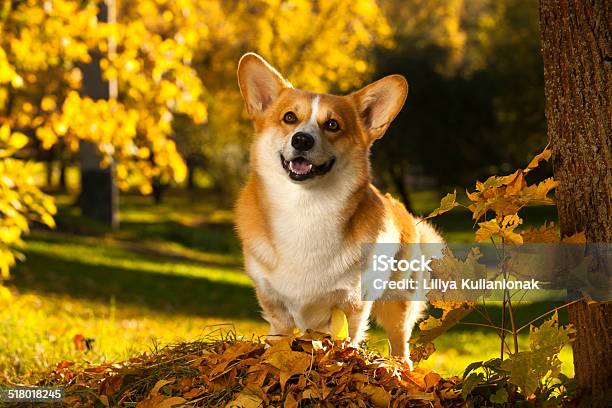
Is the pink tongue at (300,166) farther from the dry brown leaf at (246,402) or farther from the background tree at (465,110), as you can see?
the background tree at (465,110)

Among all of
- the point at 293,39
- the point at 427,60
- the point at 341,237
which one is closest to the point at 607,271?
the point at 341,237

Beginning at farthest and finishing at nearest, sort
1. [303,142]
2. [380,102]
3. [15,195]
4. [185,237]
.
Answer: [185,237] < [15,195] < [380,102] < [303,142]

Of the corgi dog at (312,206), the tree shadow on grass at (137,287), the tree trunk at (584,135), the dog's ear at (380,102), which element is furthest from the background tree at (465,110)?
the tree trunk at (584,135)

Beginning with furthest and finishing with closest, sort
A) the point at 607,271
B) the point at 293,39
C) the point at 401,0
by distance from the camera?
the point at 401,0 → the point at 293,39 → the point at 607,271

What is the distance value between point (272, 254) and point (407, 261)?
73 centimetres

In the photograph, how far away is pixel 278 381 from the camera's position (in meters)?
3.29

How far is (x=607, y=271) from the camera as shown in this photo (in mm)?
3344

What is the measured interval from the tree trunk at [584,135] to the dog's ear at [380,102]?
2.26ft

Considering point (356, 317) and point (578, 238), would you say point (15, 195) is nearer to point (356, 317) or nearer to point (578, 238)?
point (356, 317)

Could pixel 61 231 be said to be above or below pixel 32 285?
above

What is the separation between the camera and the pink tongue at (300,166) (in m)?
3.55

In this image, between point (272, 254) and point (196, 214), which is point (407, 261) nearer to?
point (272, 254)

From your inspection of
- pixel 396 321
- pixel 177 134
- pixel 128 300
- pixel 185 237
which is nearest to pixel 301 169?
pixel 396 321

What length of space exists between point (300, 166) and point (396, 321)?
1026 mm
